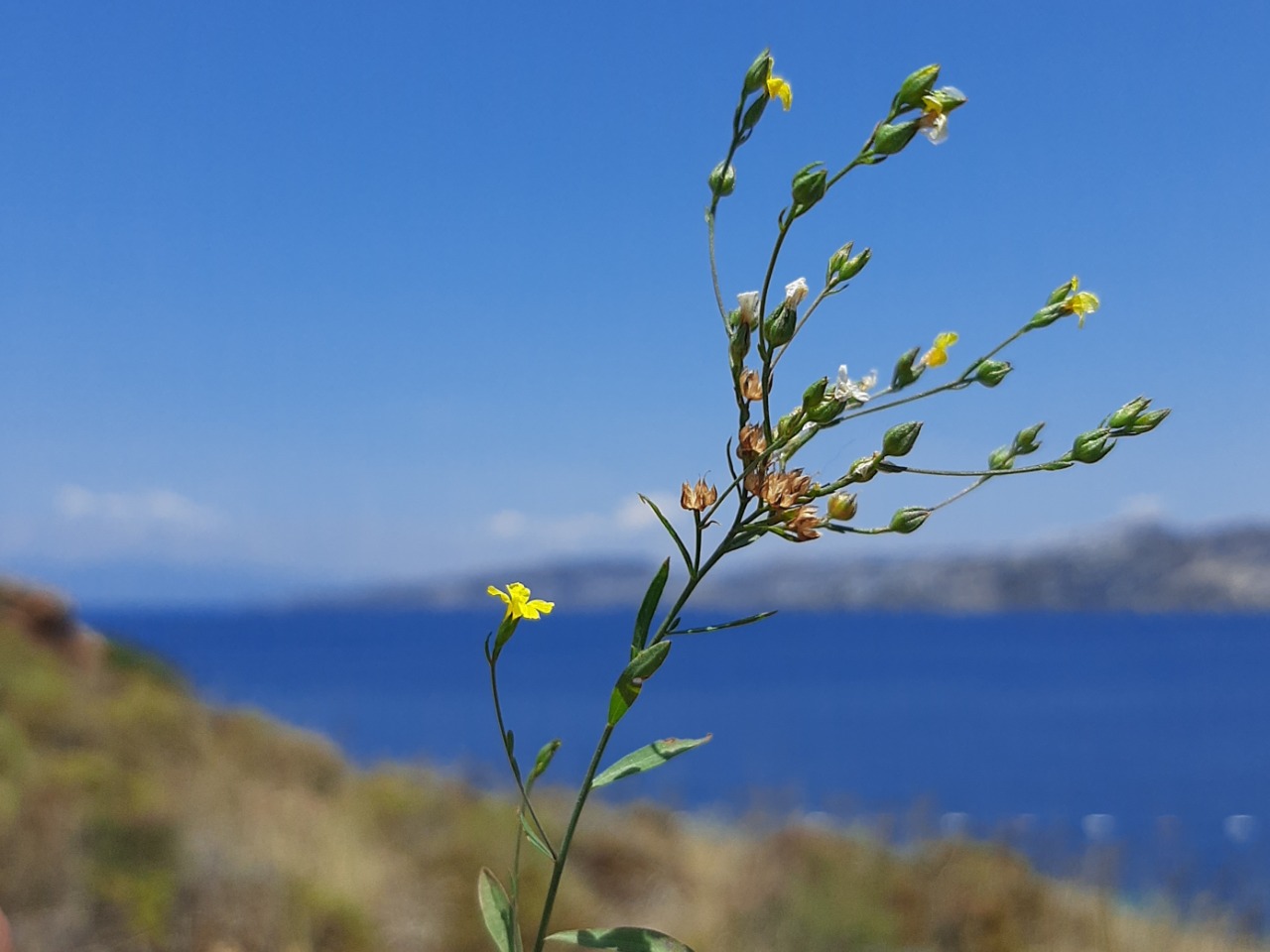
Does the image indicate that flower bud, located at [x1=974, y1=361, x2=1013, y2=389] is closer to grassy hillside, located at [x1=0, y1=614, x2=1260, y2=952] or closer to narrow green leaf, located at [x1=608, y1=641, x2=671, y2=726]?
narrow green leaf, located at [x1=608, y1=641, x2=671, y2=726]

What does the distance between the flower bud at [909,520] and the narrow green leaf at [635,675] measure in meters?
0.25

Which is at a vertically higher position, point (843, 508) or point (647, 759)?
point (843, 508)

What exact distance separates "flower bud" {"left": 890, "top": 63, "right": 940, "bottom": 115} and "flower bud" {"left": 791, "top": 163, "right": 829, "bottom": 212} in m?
0.11

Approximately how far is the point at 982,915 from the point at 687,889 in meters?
2.10

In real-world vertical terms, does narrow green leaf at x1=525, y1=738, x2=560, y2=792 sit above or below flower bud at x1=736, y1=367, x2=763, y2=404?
below

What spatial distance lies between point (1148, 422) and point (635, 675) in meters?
0.53

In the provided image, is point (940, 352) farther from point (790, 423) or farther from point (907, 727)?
point (907, 727)

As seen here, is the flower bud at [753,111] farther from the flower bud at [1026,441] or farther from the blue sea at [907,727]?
the blue sea at [907,727]

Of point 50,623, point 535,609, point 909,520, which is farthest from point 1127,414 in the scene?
point 50,623

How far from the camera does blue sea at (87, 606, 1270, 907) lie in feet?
35.6

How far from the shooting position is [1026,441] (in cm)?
108

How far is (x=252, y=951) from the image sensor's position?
219 inches

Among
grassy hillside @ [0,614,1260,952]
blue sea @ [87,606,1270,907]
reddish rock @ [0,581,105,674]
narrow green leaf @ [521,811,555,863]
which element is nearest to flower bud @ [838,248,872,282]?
narrow green leaf @ [521,811,555,863]

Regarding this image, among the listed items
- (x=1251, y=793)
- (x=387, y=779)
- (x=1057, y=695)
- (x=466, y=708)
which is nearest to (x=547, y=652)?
(x=466, y=708)
